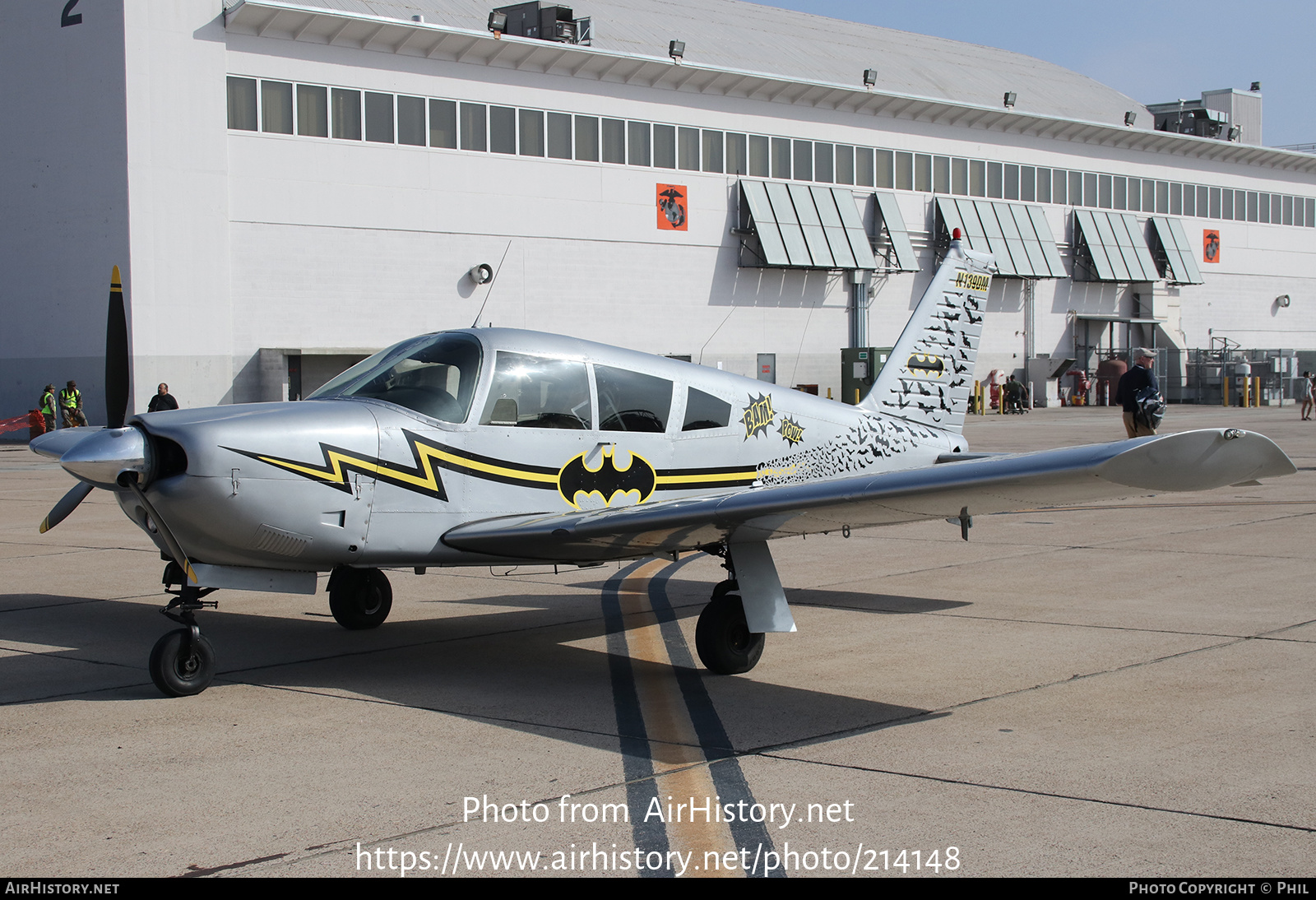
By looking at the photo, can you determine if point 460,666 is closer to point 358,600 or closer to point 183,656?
point 358,600

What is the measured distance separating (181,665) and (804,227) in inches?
1628

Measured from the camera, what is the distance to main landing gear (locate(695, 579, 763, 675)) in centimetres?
755

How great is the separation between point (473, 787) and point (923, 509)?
274 cm

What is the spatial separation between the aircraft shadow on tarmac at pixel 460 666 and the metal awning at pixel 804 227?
3554cm

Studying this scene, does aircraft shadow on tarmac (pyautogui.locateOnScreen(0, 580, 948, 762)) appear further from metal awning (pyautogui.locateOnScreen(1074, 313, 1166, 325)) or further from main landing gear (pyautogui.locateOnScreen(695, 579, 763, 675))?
metal awning (pyautogui.locateOnScreen(1074, 313, 1166, 325))

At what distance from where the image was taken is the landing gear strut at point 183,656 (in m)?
6.96

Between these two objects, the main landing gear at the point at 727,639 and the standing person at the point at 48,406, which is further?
the standing person at the point at 48,406

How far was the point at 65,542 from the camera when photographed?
14.7 m

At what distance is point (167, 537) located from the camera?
6.89 metres

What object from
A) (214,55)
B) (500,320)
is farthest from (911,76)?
(214,55)

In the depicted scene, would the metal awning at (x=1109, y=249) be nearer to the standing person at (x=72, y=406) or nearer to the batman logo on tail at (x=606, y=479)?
the standing person at (x=72, y=406)

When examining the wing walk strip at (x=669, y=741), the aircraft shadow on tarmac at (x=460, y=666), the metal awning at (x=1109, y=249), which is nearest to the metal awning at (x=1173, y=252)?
the metal awning at (x=1109, y=249)

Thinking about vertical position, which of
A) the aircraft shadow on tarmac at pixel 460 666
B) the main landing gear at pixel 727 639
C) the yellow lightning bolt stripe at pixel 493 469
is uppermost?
the yellow lightning bolt stripe at pixel 493 469

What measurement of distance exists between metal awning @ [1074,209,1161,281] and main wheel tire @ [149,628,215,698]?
54034 millimetres
